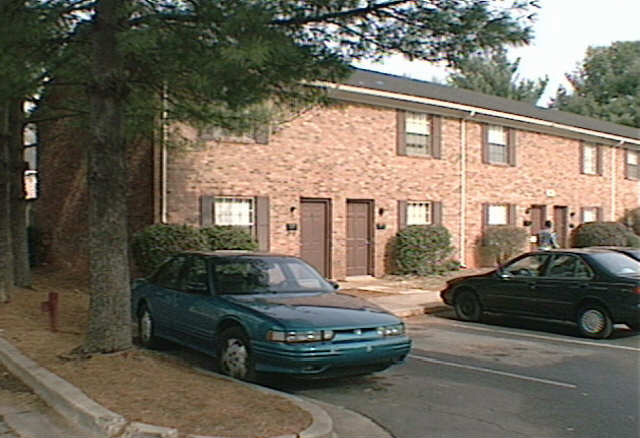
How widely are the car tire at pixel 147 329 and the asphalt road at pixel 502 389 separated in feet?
7.90

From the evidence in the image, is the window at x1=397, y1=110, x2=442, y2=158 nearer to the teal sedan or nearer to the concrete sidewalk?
the concrete sidewalk

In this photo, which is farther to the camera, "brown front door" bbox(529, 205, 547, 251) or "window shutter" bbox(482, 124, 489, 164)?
"brown front door" bbox(529, 205, 547, 251)

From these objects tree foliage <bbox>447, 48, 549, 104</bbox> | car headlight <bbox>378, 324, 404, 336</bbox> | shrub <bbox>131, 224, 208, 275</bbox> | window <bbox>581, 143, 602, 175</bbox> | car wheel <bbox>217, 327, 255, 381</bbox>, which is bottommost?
car wheel <bbox>217, 327, 255, 381</bbox>

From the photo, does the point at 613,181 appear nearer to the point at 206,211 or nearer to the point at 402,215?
the point at 402,215

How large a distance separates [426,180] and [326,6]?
11.9m

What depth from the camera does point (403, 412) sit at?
6.03 m

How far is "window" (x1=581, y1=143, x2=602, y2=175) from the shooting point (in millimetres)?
24906

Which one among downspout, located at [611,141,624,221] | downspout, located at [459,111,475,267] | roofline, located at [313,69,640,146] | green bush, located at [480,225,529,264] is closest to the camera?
roofline, located at [313,69,640,146]

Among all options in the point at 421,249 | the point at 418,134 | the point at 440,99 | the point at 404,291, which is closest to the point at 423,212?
the point at 421,249

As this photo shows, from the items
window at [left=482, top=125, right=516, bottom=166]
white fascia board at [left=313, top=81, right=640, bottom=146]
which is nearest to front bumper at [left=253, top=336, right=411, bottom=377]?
white fascia board at [left=313, top=81, right=640, bottom=146]

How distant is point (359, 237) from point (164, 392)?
471 inches

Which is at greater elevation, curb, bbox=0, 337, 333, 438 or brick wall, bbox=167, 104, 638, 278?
brick wall, bbox=167, 104, 638, 278

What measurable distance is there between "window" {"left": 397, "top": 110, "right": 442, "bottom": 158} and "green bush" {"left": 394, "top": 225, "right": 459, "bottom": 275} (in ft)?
7.15

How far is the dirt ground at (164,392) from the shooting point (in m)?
5.15
